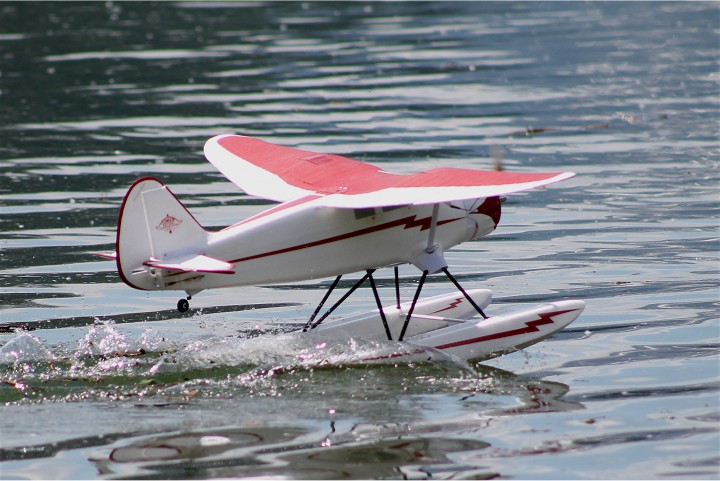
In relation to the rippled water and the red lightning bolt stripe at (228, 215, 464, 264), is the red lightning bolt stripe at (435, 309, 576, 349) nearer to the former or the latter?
the rippled water

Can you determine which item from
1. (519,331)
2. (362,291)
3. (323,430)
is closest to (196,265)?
(323,430)

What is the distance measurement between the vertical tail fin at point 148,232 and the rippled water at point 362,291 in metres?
1.03

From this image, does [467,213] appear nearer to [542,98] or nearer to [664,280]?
[664,280]

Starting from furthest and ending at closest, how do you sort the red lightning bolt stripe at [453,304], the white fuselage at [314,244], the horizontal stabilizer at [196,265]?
the red lightning bolt stripe at [453,304]
the white fuselage at [314,244]
the horizontal stabilizer at [196,265]

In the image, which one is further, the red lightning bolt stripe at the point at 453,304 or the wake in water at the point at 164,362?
the red lightning bolt stripe at the point at 453,304

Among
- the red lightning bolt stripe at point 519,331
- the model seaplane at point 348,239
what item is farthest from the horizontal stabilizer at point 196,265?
the red lightning bolt stripe at point 519,331

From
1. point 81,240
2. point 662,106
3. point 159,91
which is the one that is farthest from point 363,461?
point 159,91

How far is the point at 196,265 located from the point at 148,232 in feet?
1.75

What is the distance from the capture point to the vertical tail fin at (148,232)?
9.64m

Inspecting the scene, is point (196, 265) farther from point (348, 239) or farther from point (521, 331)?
point (521, 331)

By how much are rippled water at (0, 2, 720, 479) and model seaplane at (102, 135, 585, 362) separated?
0.42 m

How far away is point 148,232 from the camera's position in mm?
9734

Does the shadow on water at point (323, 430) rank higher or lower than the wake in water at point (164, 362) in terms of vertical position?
lower

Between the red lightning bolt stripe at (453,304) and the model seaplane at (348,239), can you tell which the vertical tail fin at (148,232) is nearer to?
the model seaplane at (348,239)
